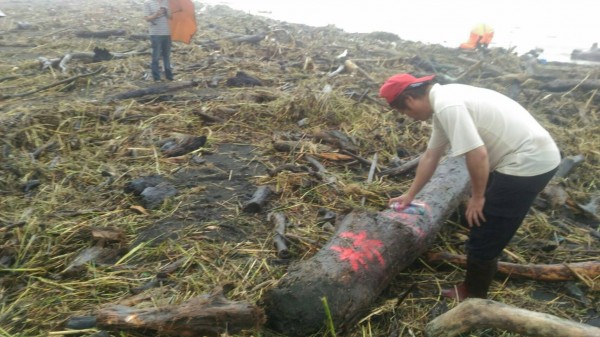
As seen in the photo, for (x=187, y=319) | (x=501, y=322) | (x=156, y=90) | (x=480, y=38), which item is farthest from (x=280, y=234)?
(x=480, y=38)

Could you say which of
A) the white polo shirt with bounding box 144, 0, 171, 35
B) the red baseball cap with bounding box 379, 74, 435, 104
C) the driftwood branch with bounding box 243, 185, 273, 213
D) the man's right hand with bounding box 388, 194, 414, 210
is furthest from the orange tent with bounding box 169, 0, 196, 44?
the red baseball cap with bounding box 379, 74, 435, 104

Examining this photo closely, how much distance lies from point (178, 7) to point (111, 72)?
1925mm

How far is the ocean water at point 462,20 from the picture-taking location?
57.7 ft

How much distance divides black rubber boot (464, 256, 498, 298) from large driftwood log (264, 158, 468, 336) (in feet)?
1.35

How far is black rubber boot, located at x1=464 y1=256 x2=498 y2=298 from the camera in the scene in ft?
10.3

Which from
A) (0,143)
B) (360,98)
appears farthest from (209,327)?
(360,98)

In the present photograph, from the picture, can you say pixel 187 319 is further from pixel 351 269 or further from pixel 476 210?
pixel 476 210

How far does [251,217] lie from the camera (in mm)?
4191

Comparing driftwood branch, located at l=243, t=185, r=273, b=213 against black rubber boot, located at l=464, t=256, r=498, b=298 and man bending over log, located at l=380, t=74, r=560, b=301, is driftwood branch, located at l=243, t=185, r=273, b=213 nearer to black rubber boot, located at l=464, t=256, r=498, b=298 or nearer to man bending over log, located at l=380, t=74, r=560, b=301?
man bending over log, located at l=380, t=74, r=560, b=301

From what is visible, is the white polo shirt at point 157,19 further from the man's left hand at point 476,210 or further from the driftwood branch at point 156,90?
the man's left hand at point 476,210

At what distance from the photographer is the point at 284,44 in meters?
12.8

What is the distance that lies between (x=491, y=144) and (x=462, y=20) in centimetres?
2317

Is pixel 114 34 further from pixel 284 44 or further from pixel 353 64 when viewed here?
pixel 353 64

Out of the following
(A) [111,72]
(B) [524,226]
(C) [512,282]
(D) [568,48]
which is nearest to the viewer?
(C) [512,282]
